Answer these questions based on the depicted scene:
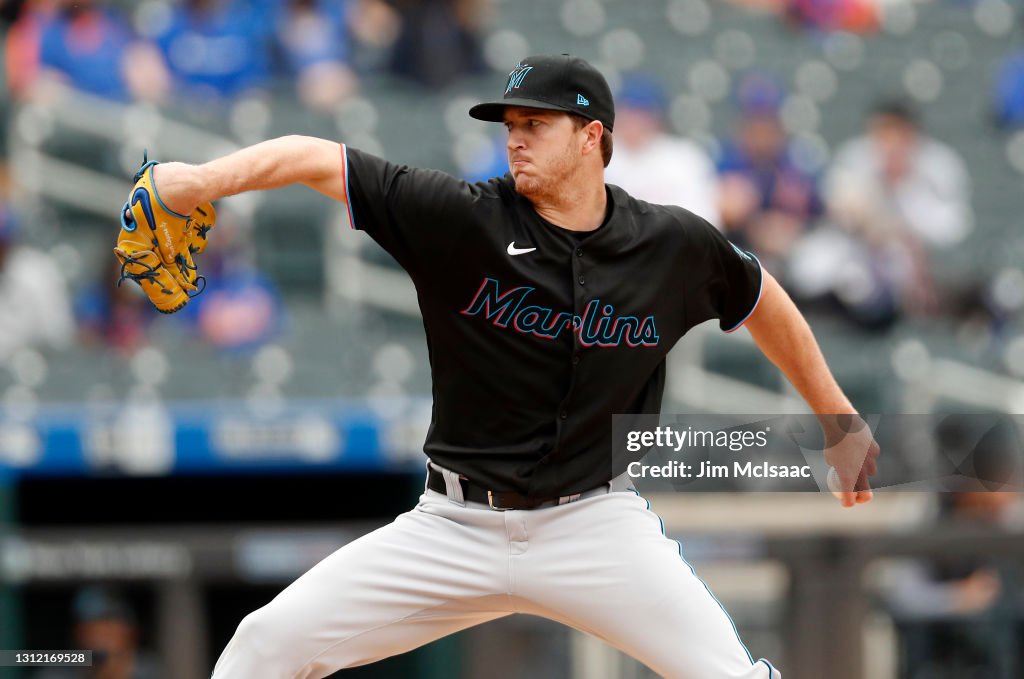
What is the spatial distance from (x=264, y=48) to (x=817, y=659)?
522cm

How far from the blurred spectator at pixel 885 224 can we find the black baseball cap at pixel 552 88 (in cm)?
486

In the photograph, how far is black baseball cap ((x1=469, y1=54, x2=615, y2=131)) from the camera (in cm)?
332

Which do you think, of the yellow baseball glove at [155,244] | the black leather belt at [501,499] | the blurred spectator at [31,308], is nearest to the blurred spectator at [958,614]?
the black leather belt at [501,499]

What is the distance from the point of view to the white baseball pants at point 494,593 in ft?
10.6

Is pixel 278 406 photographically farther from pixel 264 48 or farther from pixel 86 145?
pixel 264 48

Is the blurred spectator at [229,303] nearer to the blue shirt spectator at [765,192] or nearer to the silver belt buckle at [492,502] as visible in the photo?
the blue shirt spectator at [765,192]

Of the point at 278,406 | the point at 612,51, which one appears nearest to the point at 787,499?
the point at 278,406

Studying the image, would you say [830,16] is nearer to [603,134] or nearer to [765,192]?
[765,192]

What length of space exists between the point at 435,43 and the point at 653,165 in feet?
6.02

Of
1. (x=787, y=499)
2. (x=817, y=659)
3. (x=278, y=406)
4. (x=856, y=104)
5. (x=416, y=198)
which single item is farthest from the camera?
(x=856, y=104)

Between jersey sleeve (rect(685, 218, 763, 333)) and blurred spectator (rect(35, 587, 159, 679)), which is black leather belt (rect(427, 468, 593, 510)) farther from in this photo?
blurred spectator (rect(35, 587, 159, 679))

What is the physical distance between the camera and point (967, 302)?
828 centimetres

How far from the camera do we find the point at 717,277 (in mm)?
3574

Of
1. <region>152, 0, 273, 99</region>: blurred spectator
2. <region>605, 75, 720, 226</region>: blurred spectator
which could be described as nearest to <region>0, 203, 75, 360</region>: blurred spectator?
<region>152, 0, 273, 99</region>: blurred spectator
